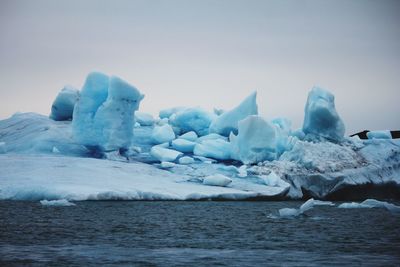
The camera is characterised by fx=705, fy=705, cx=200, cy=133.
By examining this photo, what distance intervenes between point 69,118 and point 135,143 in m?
3.99

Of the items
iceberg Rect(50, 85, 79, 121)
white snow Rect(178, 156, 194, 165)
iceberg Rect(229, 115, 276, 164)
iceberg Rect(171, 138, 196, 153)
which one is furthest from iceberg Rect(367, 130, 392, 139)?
iceberg Rect(50, 85, 79, 121)

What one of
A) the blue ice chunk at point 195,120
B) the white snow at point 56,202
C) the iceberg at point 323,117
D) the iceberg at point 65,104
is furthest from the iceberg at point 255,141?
the iceberg at point 65,104

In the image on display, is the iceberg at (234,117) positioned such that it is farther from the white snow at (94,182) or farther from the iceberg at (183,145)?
the white snow at (94,182)

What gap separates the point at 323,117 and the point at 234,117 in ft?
13.9

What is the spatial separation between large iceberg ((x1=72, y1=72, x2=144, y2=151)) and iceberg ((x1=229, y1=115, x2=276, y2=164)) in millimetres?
4080

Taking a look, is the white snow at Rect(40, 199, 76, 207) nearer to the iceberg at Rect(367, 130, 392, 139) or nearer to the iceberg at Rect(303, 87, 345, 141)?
the iceberg at Rect(303, 87, 345, 141)

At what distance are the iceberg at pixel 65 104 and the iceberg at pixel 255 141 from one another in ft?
27.0

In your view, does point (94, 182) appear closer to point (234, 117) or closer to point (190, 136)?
point (190, 136)

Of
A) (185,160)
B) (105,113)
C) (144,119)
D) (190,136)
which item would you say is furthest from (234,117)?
(105,113)

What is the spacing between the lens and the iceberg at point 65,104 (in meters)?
30.6

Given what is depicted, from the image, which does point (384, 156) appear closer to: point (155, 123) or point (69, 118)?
point (155, 123)

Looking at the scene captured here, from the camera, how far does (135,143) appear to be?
29984 mm

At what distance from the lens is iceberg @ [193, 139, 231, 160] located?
27.1 meters

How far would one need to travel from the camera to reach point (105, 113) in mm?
25750
